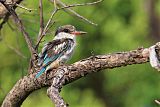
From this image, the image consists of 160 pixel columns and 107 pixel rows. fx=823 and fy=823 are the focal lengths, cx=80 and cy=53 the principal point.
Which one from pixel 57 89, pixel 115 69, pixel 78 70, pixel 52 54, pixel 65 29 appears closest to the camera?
pixel 57 89

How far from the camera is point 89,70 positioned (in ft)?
15.1

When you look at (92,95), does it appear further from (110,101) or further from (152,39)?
(152,39)

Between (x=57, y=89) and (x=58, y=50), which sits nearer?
(x=57, y=89)

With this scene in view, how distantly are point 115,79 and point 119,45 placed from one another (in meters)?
1.10

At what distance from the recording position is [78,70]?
4.63 meters

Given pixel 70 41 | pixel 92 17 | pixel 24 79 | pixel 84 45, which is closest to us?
pixel 24 79

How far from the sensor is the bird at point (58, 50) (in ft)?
16.9

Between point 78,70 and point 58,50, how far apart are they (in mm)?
828

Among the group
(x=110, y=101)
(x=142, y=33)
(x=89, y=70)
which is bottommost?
(x=110, y=101)

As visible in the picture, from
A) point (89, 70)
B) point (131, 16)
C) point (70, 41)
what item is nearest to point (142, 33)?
point (131, 16)

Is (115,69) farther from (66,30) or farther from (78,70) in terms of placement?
(78,70)

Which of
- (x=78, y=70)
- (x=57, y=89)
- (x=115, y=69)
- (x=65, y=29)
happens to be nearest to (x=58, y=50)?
(x=65, y=29)

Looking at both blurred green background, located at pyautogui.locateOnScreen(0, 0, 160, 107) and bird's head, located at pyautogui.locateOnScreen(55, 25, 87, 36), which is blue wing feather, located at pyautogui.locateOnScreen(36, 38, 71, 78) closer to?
bird's head, located at pyautogui.locateOnScreen(55, 25, 87, 36)

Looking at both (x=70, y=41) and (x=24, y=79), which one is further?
(x=70, y=41)
